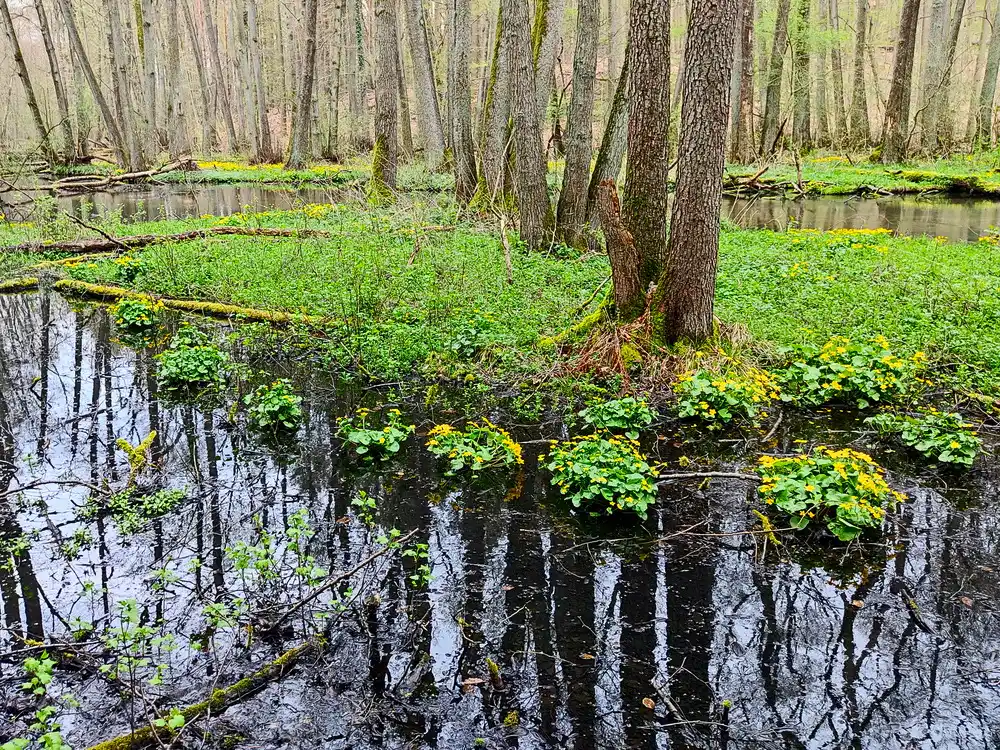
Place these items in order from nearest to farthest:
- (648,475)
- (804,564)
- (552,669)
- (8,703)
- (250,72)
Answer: (8,703), (552,669), (804,564), (648,475), (250,72)

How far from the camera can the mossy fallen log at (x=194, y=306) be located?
935 cm

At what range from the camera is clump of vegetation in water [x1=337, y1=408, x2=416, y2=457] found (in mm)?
6066

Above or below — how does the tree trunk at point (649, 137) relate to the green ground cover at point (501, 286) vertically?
above

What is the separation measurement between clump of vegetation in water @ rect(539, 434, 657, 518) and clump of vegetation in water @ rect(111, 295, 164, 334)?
6.71m

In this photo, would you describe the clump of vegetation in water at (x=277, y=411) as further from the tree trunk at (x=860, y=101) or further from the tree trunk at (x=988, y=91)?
the tree trunk at (x=860, y=101)

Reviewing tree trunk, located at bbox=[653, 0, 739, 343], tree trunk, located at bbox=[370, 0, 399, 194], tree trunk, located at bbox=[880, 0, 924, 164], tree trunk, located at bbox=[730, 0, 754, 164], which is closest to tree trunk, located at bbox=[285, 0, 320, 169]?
tree trunk, located at bbox=[370, 0, 399, 194]

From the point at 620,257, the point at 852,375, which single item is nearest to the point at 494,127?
the point at 620,257

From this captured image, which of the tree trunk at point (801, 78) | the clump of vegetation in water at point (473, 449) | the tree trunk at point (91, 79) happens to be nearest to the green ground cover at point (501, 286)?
the clump of vegetation in water at point (473, 449)

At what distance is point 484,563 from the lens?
184 inches

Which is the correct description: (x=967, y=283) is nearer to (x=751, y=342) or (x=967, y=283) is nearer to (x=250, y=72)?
(x=751, y=342)

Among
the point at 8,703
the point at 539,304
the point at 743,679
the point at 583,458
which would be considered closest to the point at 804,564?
the point at 743,679

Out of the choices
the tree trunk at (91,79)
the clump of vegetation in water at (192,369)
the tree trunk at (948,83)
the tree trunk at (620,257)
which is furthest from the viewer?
the tree trunk at (91,79)

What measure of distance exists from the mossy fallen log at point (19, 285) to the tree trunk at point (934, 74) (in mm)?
25583

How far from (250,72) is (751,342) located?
117ft
